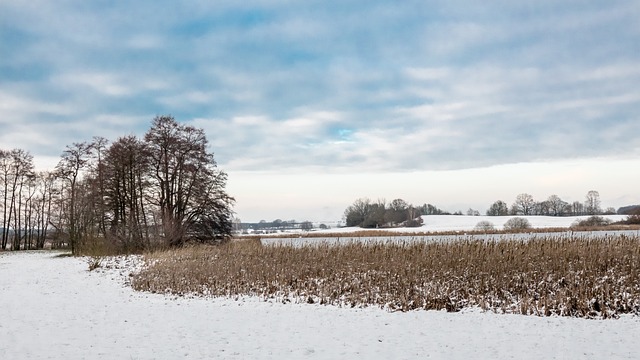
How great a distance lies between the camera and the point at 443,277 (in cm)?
1270

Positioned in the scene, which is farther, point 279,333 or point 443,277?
point 443,277

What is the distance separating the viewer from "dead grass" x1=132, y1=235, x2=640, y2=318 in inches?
416

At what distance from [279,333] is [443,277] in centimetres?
587

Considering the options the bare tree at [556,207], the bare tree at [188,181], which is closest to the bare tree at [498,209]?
the bare tree at [556,207]

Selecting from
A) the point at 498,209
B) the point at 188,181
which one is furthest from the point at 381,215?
the point at 188,181

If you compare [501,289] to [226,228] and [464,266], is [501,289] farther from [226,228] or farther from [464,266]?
[226,228]

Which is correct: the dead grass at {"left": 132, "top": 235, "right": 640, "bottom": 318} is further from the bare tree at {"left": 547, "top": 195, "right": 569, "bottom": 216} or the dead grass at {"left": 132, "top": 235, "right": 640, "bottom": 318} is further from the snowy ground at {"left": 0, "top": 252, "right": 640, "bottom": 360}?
the bare tree at {"left": 547, "top": 195, "right": 569, "bottom": 216}

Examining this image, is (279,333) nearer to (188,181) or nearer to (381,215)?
(188,181)

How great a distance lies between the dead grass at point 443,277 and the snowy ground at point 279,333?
0.75 m

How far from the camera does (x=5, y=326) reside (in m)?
8.86

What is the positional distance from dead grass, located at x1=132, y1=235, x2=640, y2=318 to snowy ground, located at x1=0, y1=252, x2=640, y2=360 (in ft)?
2.46

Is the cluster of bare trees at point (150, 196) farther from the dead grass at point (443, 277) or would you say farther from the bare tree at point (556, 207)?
the bare tree at point (556, 207)

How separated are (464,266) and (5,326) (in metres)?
10.7

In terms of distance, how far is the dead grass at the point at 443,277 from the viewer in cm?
1055
